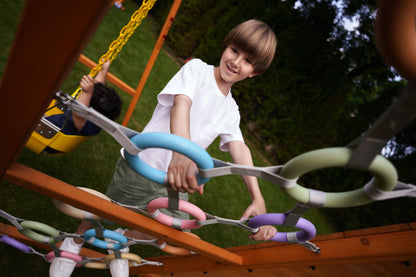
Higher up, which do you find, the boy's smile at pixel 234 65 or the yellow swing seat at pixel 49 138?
the boy's smile at pixel 234 65

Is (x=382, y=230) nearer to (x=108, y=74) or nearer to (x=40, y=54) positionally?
(x=40, y=54)

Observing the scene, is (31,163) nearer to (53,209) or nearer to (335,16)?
(53,209)

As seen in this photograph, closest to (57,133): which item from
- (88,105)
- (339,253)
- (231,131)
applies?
(88,105)

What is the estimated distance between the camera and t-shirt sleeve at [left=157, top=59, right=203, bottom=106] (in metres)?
0.96

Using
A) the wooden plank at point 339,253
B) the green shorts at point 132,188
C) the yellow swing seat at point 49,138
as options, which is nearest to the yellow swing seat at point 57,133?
the yellow swing seat at point 49,138

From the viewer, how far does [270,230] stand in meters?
0.88

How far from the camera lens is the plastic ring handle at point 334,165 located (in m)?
0.37

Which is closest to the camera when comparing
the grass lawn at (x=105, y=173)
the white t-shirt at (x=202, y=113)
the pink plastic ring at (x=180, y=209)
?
the pink plastic ring at (x=180, y=209)

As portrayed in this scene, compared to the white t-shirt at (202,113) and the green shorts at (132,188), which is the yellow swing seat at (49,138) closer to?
the green shorts at (132,188)

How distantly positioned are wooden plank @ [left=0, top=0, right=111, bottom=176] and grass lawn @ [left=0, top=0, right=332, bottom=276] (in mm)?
1184

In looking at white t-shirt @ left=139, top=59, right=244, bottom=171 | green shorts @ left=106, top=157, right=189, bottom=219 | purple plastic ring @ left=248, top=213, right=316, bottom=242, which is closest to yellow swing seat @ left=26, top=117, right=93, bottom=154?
green shorts @ left=106, top=157, right=189, bottom=219

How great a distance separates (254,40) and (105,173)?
1.44 m

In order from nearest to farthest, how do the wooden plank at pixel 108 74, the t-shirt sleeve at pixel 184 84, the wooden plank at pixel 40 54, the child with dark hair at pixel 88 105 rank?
the wooden plank at pixel 40 54, the t-shirt sleeve at pixel 184 84, the child with dark hair at pixel 88 105, the wooden plank at pixel 108 74

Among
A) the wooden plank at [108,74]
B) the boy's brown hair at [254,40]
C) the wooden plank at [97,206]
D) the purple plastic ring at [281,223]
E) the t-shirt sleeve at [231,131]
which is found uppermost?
the boy's brown hair at [254,40]
